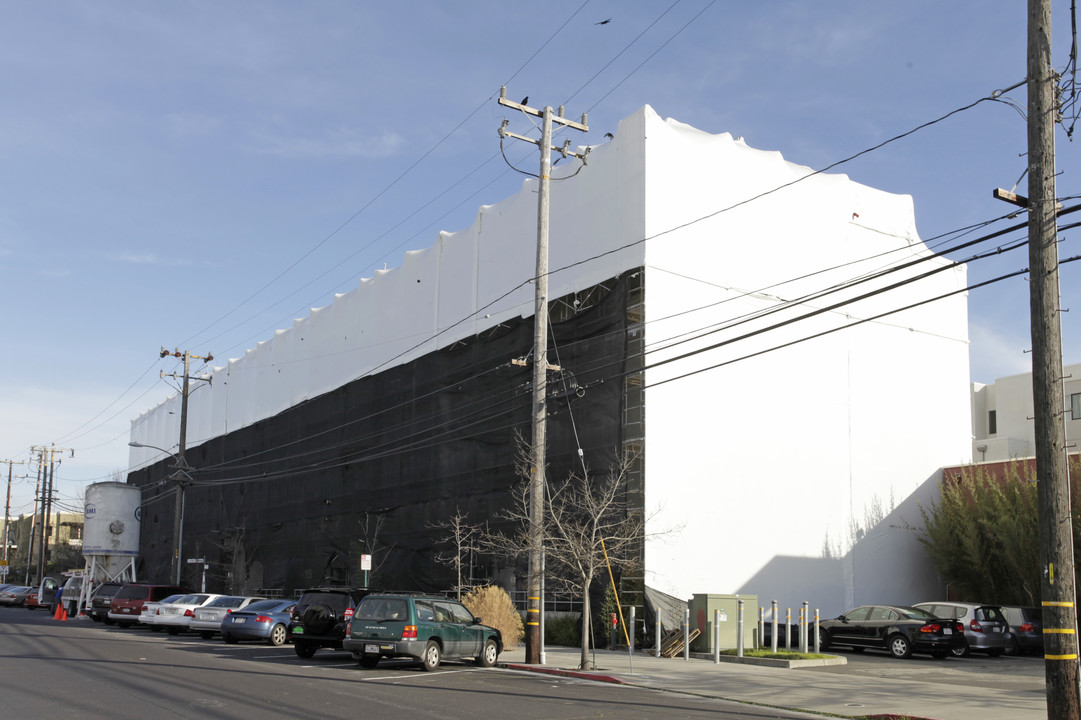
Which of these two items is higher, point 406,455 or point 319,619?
point 406,455

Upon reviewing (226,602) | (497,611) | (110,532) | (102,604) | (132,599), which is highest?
(110,532)

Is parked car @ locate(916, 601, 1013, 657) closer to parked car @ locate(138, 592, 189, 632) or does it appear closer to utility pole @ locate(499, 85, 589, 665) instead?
utility pole @ locate(499, 85, 589, 665)

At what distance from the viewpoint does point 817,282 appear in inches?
1362

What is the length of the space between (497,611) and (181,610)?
36.6 feet

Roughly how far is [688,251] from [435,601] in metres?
15.3

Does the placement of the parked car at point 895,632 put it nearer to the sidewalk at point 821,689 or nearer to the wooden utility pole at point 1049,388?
the sidewalk at point 821,689

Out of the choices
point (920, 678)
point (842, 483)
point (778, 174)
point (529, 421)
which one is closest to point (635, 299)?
point (529, 421)

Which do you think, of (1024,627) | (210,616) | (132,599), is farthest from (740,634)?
(132,599)

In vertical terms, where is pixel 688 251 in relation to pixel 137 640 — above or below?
above

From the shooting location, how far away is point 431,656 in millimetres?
19062

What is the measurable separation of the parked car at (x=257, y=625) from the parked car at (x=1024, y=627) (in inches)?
790

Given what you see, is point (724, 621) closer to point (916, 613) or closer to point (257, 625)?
point (916, 613)

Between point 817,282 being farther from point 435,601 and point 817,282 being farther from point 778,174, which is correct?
point 435,601

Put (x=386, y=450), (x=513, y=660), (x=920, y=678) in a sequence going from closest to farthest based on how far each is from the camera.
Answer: (x=920, y=678) < (x=513, y=660) < (x=386, y=450)
